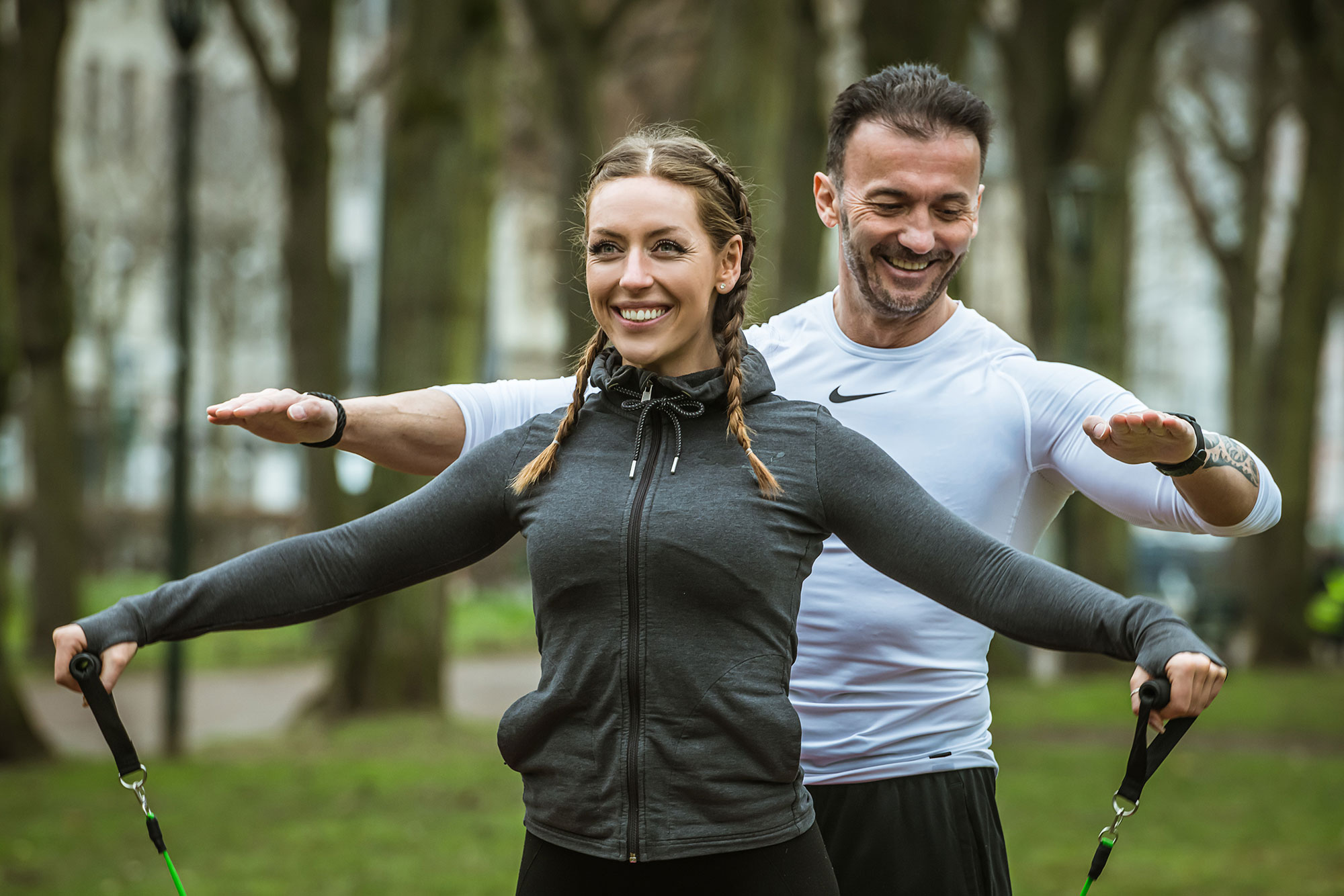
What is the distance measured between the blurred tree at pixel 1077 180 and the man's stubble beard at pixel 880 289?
1237 centimetres

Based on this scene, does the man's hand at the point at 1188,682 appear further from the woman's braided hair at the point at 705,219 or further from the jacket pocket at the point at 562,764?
the jacket pocket at the point at 562,764

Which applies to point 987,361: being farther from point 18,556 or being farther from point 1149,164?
point 1149,164

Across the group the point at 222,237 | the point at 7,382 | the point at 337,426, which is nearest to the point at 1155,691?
the point at 337,426

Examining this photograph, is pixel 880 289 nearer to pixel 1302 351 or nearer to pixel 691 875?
pixel 691 875

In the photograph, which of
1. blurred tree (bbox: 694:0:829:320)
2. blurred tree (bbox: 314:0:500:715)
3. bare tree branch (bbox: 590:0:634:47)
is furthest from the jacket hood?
bare tree branch (bbox: 590:0:634:47)

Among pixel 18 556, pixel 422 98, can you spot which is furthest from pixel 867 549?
pixel 18 556

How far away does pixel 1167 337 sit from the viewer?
166 ft

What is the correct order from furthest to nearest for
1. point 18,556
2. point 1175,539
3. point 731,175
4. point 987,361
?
point 1175,539 < point 18,556 < point 987,361 < point 731,175

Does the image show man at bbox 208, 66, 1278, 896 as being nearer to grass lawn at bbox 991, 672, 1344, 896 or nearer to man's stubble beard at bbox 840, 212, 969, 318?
man's stubble beard at bbox 840, 212, 969, 318

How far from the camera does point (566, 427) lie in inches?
113

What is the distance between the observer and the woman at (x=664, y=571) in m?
2.64

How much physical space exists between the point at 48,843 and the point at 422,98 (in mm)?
6351

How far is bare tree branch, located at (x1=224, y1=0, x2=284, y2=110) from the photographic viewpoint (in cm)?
1315

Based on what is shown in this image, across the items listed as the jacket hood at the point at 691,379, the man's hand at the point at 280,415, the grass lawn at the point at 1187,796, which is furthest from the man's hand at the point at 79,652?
the grass lawn at the point at 1187,796
